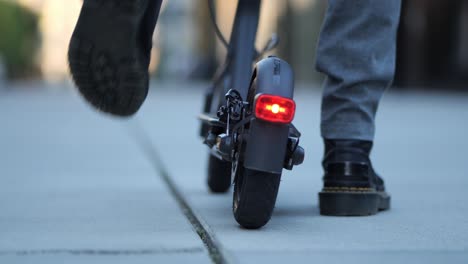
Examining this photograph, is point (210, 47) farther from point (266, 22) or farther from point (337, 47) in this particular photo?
point (337, 47)

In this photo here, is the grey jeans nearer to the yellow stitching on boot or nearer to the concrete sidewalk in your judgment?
the yellow stitching on boot

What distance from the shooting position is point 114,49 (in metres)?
2.07

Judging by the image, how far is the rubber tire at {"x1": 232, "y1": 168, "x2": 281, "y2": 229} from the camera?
2.02 meters

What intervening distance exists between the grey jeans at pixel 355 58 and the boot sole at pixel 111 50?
562 millimetres

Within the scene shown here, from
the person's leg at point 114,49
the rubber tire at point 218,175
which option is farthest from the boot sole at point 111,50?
the rubber tire at point 218,175

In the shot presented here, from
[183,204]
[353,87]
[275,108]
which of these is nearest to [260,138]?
[275,108]

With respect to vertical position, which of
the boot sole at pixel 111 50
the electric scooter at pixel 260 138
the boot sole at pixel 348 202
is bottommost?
the boot sole at pixel 348 202

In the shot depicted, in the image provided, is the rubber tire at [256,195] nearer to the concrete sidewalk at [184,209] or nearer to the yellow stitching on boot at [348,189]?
the concrete sidewalk at [184,209]

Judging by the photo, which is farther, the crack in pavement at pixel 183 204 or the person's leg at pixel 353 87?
the person's leg at pixel 353 87

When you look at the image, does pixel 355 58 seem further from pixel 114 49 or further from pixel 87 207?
pixel 87 207

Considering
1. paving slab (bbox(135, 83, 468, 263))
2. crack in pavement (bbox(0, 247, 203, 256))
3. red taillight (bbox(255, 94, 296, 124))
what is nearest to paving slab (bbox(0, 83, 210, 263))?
crack in pavement (bbox(0, 247, 203, 256))

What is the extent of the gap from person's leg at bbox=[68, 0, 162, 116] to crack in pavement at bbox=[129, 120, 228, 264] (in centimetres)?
36

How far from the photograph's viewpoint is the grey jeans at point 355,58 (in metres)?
2.40

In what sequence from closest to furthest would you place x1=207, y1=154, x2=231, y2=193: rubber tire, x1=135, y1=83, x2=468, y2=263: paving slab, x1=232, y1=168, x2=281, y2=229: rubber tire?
x1=135, y1=83, x2=468, y2=263: paving slab < x1=232, y1=168, x2=281, y2=229: rubber tire < x1=207, y1=154, x2=231, y2=193: rubber tire
